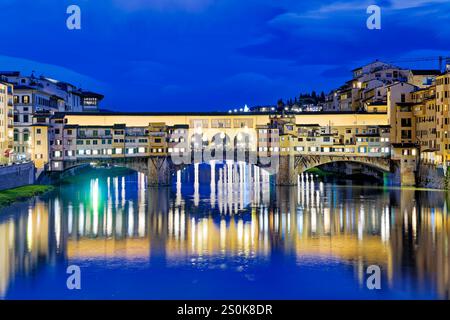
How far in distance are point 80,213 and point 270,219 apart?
12610mm

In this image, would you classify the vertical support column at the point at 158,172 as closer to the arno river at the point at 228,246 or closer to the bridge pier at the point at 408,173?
the arno river at the point at 228,246

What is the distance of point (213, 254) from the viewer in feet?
92.4

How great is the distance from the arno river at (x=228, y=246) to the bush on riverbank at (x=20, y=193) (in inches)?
42.2

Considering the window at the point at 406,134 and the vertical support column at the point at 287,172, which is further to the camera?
the vertical support column at the point at 287,172

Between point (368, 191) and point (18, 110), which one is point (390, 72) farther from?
point (18, 110)

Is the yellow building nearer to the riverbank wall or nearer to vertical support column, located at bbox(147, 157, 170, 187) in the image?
the riverbank wall

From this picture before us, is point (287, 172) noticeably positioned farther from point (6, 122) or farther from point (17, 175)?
point (6, 122)

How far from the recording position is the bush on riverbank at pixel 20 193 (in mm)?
43438

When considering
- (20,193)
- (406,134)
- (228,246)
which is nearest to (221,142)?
(406,134)

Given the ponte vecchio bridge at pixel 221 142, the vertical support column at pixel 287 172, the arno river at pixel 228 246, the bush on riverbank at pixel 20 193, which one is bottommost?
the arno river at pixel 228 246

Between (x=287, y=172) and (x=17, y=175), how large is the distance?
25085 millimetres

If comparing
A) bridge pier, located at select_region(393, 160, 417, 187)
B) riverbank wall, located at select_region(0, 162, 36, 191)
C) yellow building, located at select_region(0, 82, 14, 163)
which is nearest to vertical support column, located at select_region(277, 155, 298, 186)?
bridge pier, located at select_region(393, 160, 417, 187)

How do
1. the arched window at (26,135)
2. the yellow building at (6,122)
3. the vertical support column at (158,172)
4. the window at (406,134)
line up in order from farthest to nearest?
1. the arched window at (26,135)
2. the vertical support column at (158,172)
3. the window at (406,134)
4. the yellow building at (6,122)

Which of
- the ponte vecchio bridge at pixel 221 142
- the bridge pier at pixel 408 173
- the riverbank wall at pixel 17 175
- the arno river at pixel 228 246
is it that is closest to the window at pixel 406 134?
the ponte vecchio bridge at pixel 221 142
